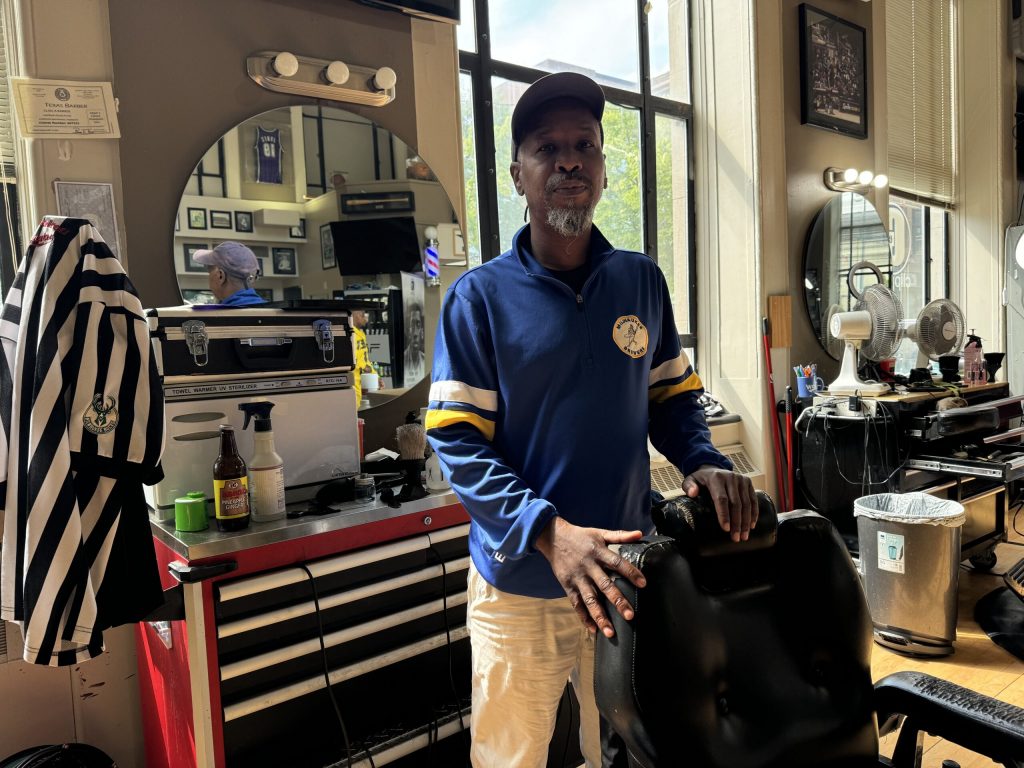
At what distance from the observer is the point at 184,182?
2.22 m

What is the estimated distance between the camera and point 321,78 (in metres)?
2.43

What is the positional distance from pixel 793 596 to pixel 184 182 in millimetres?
2099

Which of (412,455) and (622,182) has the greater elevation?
(622,182)

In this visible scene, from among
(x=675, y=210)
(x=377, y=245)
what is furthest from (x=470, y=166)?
(x=675, y=210)

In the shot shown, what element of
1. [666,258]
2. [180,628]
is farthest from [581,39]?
[180,628]

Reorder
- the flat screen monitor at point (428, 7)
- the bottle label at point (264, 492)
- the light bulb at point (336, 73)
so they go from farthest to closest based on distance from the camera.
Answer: the flat screen monitor at point (428, 7) → the light bulb at point (336, 73) → the bottle label at point (264, 492)

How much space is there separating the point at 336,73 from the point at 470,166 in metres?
0.96

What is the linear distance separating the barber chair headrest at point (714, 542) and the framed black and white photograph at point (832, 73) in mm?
3814

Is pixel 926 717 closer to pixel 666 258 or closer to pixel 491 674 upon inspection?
pixel 491 674

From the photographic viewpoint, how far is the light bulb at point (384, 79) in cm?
251

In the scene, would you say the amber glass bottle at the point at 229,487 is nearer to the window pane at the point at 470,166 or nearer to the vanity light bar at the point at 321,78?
the vanity light bar at the point at 321,78

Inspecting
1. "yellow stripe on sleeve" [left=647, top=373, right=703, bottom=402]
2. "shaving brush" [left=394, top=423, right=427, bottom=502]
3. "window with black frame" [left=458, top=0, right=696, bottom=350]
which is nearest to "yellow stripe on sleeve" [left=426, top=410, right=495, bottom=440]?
"yellow stripe on sleeve" [left=647, top=373, right=703, bottom=402]

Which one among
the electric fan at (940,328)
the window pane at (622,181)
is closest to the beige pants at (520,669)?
the window pane at (622,181)

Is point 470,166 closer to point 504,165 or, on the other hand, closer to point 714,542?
point 504,165
